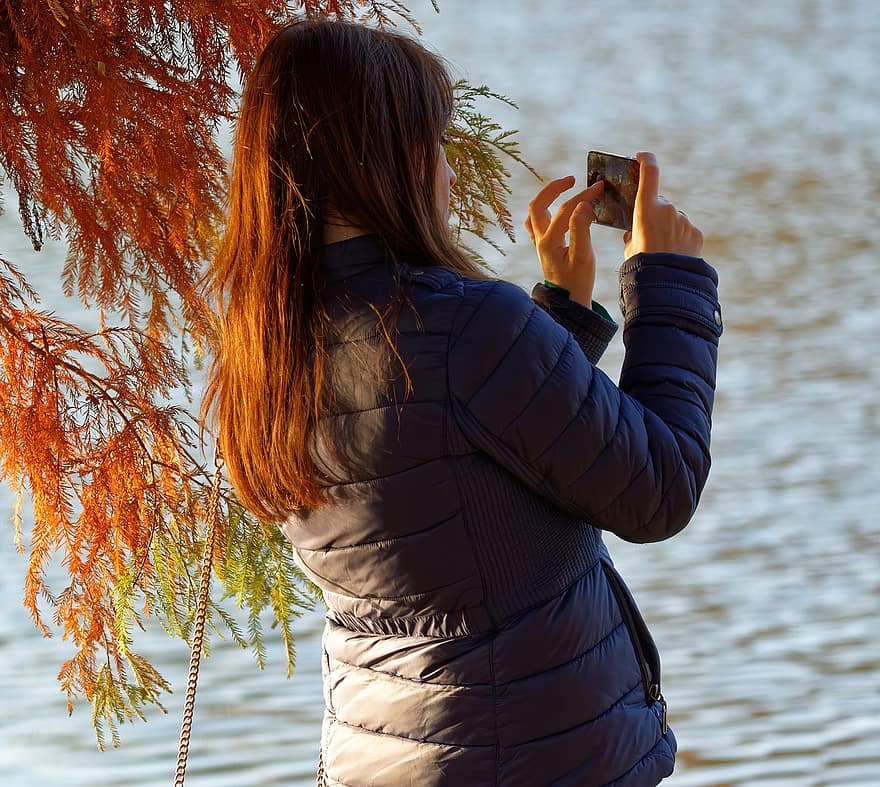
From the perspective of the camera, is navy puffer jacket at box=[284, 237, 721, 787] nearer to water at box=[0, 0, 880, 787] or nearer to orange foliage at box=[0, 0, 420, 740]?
water at box=[0, 0, 880, 787]

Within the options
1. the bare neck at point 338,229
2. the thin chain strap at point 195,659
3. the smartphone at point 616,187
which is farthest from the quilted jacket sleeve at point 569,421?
the thin chain strap at point 195,659

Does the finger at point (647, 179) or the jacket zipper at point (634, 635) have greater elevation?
the finger at point (647, 179)

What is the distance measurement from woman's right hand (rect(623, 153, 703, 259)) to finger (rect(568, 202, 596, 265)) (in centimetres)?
4

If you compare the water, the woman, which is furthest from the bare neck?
the water

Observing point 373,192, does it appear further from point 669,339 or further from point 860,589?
point 860,589

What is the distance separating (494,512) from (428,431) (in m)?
0.09

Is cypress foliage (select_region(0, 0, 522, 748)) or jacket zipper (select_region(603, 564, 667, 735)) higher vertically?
cypress foliage (select_region(0, 0, 522, 748))

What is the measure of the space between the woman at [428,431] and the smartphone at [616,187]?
143 millimetres

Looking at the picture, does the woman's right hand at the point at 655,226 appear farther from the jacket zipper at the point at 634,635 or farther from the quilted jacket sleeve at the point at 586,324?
the jacket zipper at the point at 634,635

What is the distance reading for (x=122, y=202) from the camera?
159 cm

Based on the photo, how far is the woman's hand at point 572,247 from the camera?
1.24 meters

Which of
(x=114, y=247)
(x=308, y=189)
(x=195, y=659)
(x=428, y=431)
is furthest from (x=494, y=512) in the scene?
(x=114, y=247)

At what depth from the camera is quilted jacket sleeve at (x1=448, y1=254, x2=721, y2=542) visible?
1.05 metres

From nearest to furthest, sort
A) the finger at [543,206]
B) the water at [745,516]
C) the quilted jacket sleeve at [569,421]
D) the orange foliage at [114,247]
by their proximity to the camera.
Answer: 1. the quilted jacket sleeve at [569,421]
2. the finger at [543,206]
3. the orange foliage at [114,247]
4. the water at [745,516]
